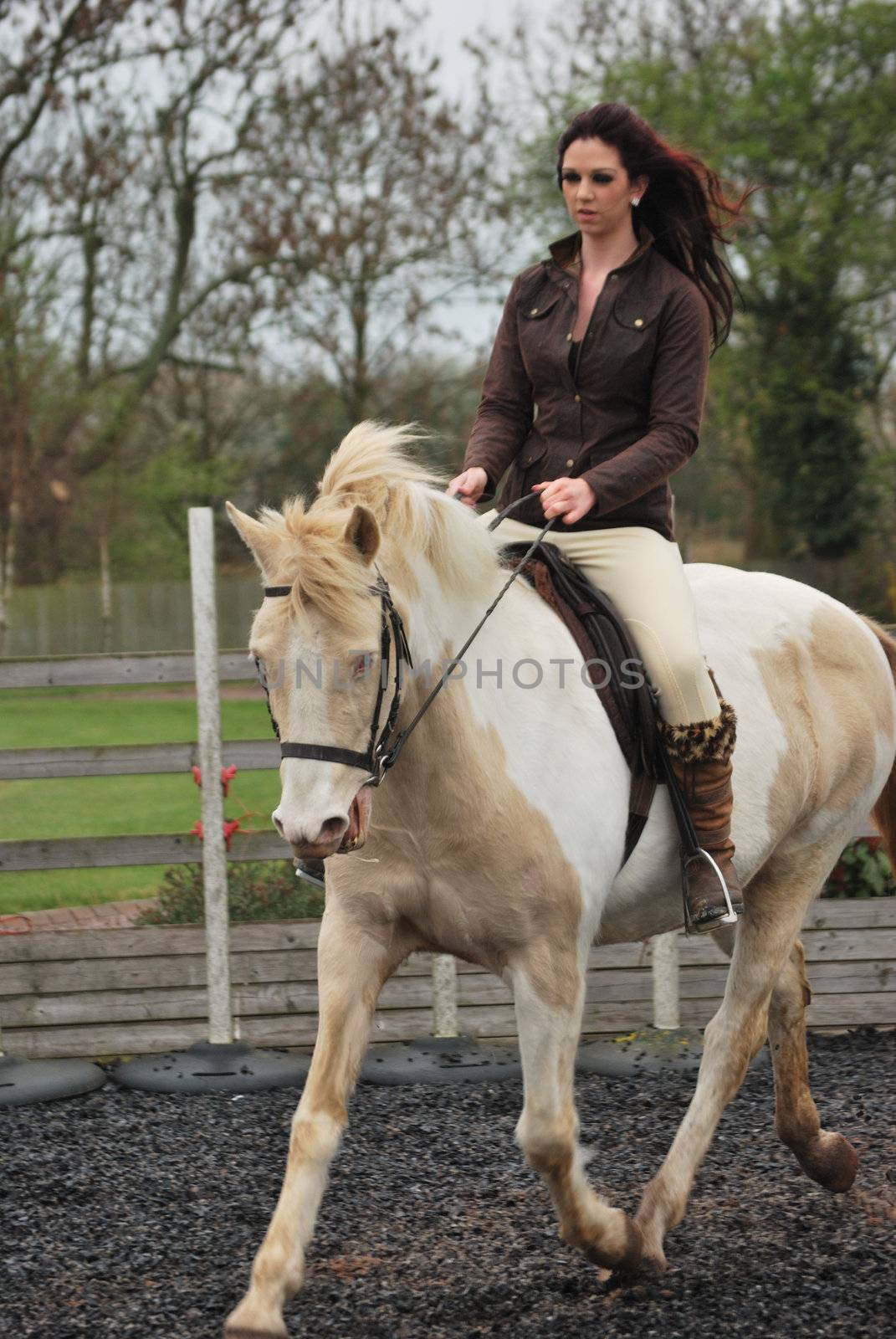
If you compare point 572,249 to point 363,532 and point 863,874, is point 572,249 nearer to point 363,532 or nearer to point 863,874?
point 363,532

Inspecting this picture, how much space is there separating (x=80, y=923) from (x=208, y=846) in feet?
6.47

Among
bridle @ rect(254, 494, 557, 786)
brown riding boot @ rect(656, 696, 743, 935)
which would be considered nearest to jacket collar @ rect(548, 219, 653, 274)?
brown riding boot @ rect(656, 696, 743, 935)

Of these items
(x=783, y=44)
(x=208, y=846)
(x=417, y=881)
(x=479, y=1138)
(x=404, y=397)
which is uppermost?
(x=783, y=44)

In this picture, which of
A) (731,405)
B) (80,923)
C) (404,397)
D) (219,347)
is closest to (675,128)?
(731,405)

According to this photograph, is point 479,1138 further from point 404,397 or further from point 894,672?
point 404,397

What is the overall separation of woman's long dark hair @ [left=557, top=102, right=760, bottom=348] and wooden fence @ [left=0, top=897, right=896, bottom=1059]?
3.04 metres

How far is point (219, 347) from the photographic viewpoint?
22.5 metres

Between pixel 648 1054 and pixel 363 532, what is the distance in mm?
3495

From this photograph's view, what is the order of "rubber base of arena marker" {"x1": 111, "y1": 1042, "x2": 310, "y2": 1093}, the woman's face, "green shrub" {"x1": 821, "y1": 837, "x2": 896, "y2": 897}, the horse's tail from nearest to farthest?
the woman's face < the horse's tail < "rubber base of arena marker" {"x1": 111, "y1": 1042, "x2": 310, "y2": 1093} < "green shrub" {"x1": 821, "y1": 837, "x2": 896, "y2": 897}

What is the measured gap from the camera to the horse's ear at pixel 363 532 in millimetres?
2600

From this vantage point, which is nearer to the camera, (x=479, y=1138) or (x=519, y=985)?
(x=519, y=985)

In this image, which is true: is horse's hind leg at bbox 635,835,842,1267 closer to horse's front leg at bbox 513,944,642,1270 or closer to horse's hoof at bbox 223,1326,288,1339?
horse's front leg at bbox 513,944,642,1270

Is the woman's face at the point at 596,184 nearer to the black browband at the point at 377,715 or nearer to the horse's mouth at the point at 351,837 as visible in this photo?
the black browband at the point at 377,715

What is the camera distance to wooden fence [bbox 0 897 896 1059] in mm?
5602
